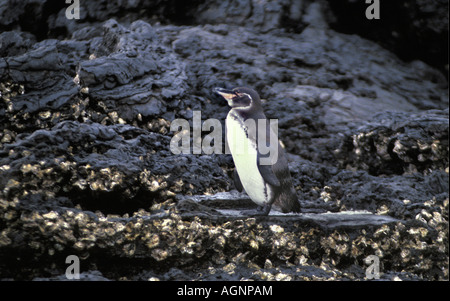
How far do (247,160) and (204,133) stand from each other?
0.64 m

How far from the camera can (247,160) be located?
204 centimetres

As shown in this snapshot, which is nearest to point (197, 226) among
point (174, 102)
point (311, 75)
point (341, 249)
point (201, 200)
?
point (201, 200)

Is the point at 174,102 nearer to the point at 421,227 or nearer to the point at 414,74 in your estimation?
the point at 421,227

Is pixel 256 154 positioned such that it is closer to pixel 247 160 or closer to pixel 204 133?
pixel 247 160

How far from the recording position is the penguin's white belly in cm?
204

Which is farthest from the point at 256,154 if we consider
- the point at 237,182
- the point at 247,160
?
the point at 237,182

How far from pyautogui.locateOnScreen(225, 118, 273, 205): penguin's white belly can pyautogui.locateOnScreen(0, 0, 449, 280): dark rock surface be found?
4.1 inches

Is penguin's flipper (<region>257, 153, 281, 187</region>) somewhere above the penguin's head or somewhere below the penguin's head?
below

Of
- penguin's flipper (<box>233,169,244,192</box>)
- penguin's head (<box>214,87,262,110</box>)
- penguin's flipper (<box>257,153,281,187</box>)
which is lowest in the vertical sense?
penguin's flipper (<box>233,169,244,192</box>)

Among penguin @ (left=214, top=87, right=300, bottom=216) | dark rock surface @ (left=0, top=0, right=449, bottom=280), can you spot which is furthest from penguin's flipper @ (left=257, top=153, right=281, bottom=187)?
dark rock surface @ (left=0, top=0, right=449, bottom=280)

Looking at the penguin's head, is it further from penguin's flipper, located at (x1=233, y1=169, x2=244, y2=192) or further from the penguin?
penguin's flipper, located at (x1=233, y1=169, x2=244, y2=192)

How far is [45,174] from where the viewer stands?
2029 millimetres

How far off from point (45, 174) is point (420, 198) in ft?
5.37

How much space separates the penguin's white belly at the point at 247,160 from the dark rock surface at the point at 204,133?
105mm
